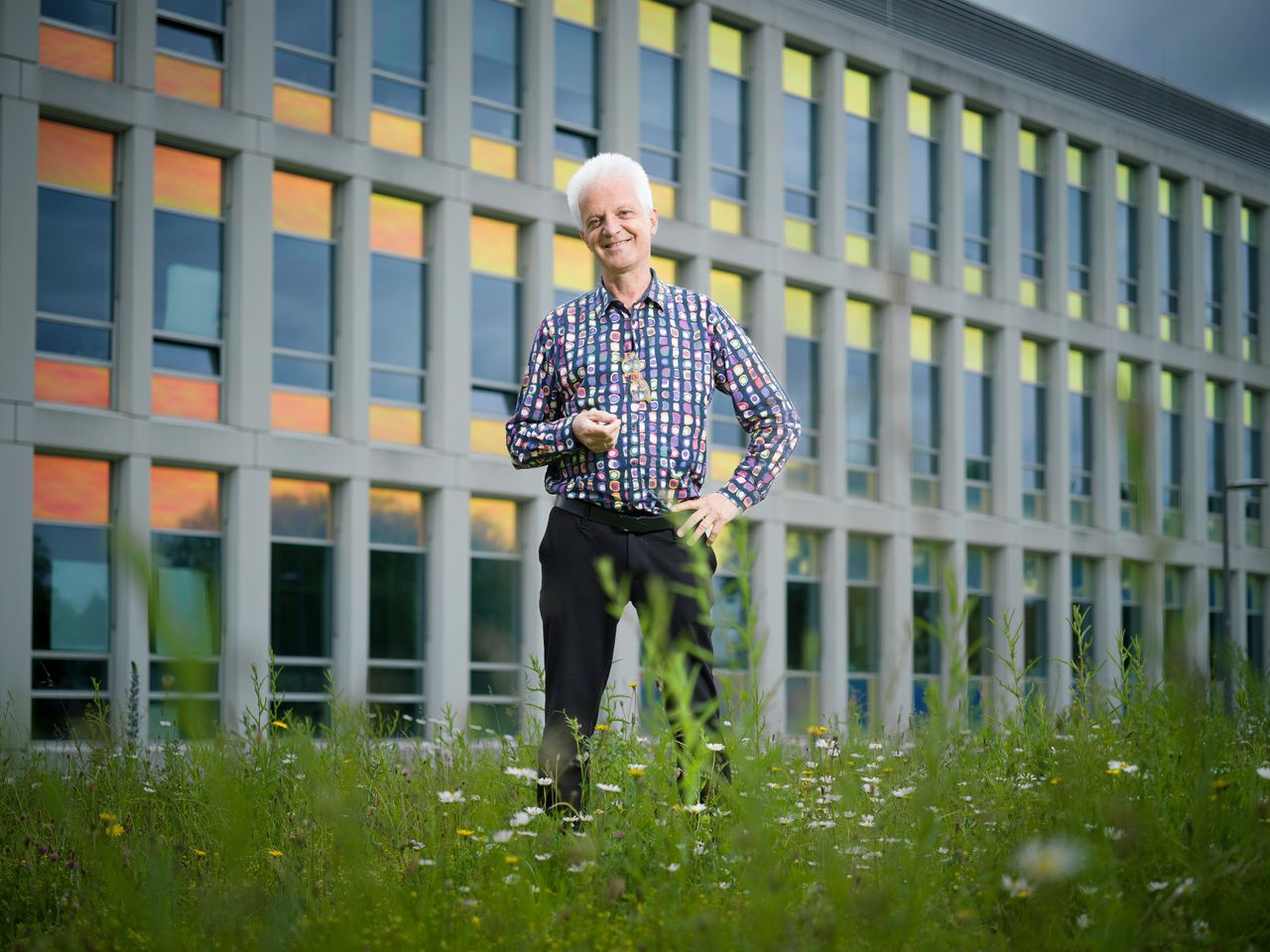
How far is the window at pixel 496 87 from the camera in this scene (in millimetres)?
19266

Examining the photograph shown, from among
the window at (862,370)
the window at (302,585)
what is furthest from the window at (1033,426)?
the window at (302,585)

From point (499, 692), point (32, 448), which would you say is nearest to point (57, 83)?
point (32, 448)

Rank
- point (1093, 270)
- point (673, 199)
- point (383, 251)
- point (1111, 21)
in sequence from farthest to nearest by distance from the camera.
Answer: point (1093, 270), point (673, 199), point (383, 251), point (1111, 21)

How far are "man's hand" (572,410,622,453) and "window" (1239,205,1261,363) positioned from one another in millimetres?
31942

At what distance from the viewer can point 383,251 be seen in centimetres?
1820

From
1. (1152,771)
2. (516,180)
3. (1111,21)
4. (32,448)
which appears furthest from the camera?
(516,180)

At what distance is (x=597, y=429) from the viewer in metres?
3.82

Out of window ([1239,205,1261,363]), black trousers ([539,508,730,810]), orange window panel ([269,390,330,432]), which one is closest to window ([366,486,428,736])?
orange window panel ([269,390,330,432])

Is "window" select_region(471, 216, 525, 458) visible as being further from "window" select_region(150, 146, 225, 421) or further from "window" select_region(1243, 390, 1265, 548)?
"window" select_region(1243, 390, 1265, 548)

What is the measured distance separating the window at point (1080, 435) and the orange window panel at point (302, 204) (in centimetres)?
1574

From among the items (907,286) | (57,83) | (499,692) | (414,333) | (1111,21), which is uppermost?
(57,83)

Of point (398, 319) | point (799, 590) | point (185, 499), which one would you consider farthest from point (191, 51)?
point (799, 590)

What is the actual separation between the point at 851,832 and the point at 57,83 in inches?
570

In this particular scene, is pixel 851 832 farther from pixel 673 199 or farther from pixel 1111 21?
pixel 673 199
